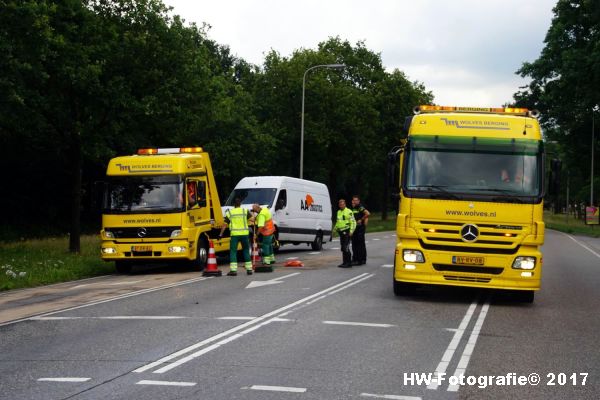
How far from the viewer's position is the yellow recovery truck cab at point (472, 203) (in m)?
12.1

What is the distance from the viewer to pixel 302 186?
87.4 feet

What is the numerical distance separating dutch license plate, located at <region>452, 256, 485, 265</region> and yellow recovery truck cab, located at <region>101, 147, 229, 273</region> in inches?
311

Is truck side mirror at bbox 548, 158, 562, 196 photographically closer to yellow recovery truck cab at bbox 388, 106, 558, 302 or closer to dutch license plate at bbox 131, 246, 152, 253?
yellow recovery truck cab at bbox 388, 106, 558, 302

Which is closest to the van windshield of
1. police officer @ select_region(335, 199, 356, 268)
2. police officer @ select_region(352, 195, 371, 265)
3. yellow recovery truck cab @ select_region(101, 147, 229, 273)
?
police officer @ select_region(352, 195, 371, 265)

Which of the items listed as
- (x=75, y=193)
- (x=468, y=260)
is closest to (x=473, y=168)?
(x=468, y=260)

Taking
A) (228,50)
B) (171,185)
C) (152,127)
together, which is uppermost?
(228,50)

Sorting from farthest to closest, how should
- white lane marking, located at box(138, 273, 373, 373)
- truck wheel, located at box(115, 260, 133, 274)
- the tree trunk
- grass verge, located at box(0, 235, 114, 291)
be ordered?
1. the tree trunk
2. truck wheel, located at box(115, 260, 133, 274)
3. grass verge, located at box(0, 235, 114, 291)
4. white lane marking, located at box(138, 273, 373, 373)

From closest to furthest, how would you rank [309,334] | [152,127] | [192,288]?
[309,334] → [192,288] → [152,127]

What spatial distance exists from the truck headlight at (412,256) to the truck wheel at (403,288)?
2.78 feet

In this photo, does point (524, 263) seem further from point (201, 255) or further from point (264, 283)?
point (201, 255)

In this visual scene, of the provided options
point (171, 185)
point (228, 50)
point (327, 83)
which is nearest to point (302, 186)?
point (171, 185)

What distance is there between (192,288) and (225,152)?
31.9 meters

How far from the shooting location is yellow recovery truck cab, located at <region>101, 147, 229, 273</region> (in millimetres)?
18188

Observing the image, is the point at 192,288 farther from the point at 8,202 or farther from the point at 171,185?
the point at 8,202
